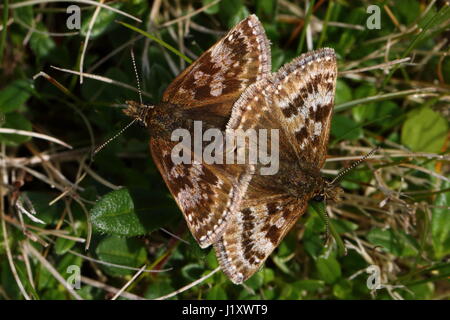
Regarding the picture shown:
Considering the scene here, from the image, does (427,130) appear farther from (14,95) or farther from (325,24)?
(14,95)

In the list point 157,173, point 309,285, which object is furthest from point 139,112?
point 309,285

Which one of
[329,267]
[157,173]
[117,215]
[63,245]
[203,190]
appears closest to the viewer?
[203,190]

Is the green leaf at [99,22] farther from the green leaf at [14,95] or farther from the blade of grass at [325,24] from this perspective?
the blade of grass at [325,24]

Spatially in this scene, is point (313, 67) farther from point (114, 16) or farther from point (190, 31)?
point (114, 16)

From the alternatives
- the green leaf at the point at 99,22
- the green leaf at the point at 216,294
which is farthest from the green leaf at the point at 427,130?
the green leaf at the point at 99,22

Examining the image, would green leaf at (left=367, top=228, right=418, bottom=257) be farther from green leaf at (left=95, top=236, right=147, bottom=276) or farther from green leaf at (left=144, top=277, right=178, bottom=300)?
green leaf at (left=95, top=236, right=147, bottom=276)

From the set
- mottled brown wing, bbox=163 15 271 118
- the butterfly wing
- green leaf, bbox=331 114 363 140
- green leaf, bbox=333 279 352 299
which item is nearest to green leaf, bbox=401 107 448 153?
green leaf, bbox=331 114 363 140
